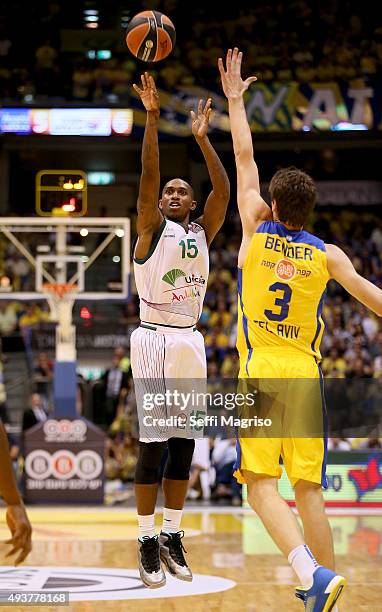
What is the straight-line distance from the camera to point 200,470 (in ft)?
45.3

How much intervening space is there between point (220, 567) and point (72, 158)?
15.4m

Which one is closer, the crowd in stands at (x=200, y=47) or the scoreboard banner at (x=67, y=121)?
the scoreboard banner at (x=67, y=121)

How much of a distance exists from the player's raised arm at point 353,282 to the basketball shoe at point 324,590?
138cm

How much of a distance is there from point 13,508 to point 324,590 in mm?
1960

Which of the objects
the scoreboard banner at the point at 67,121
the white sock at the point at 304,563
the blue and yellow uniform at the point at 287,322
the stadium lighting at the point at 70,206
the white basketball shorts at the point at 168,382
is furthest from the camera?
the scoreboard banner at the point at 67,121

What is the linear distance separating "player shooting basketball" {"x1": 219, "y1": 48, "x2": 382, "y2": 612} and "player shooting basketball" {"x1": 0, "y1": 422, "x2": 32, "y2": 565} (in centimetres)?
190

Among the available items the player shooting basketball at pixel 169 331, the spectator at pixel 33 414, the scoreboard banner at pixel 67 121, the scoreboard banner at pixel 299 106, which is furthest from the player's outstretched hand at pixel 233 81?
the scoreboard banner at pixel 299 106

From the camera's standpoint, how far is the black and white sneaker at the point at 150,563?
20.0 feet

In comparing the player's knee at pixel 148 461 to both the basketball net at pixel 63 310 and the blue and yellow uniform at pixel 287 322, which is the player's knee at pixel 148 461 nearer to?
the blue and yellow uniform at pixel 287 322

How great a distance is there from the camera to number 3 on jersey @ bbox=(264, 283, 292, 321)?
558cm

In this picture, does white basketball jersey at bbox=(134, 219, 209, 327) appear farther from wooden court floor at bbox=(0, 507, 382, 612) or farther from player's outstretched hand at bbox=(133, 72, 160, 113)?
wooden court floor at bbox=(0, 507, 382, 612)

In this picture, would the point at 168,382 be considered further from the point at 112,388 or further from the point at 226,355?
the point at 226,355

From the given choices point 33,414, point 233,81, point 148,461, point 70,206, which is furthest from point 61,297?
point 233,81

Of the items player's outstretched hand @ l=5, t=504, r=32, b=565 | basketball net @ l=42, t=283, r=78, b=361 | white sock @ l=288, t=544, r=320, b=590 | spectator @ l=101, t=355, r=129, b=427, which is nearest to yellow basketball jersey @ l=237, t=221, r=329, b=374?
white sock @ l=288, t=544, r=320, b=590
